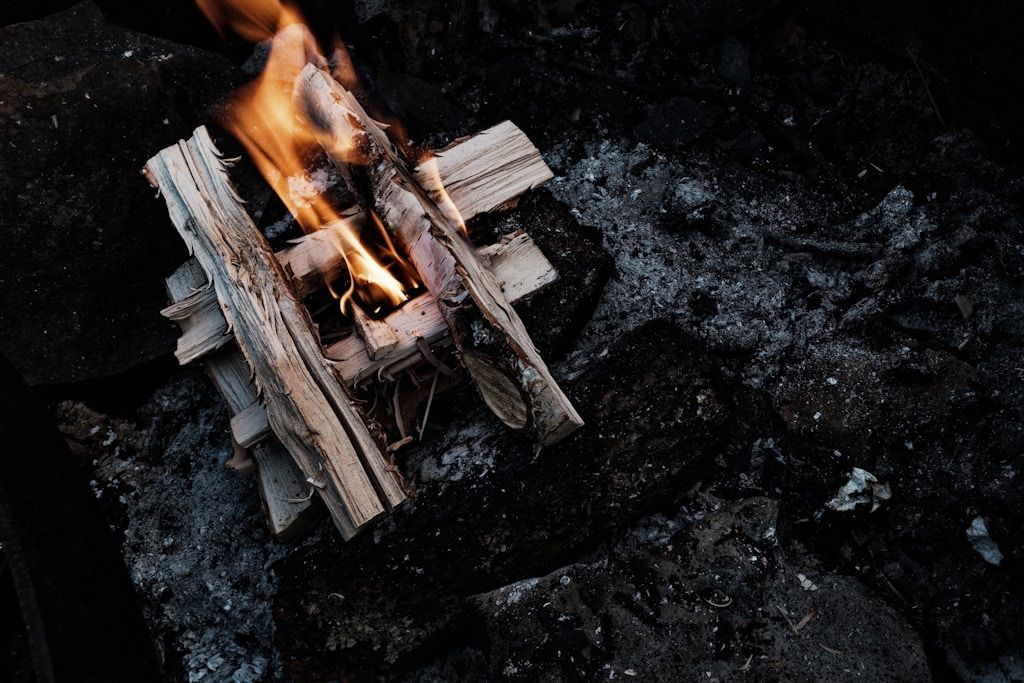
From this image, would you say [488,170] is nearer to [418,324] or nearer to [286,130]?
[418,324]

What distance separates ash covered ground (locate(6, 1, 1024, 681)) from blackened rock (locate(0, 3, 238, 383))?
5cm

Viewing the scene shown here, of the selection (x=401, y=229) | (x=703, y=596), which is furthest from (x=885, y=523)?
(x=401, y=229)

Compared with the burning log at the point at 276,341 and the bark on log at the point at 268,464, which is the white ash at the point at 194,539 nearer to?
the bark on log at the point at 268,464

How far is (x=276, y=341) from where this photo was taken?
2.20 meters

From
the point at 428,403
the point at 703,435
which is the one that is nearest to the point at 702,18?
the point at 703,435

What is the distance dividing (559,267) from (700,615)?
4.08 ft

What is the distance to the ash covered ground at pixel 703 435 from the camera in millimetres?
2148

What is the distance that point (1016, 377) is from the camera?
233 cm

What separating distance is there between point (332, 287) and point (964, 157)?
8.24ft

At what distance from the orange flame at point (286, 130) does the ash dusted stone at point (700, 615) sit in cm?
111

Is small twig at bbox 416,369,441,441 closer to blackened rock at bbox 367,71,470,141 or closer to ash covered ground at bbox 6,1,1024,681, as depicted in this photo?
ash covered ground at bbox 6,1,1024,681

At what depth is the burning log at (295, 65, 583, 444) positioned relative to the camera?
2.12 metres

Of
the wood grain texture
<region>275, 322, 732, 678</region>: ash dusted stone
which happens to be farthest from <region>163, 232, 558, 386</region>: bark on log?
<region>275, 322, 732, 678</region>: ash dusted stone

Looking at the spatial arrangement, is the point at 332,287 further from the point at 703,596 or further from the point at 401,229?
the point at 703,596
